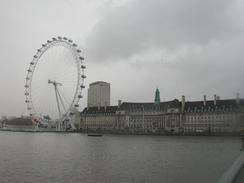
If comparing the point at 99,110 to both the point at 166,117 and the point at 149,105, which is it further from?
the point at 166,117

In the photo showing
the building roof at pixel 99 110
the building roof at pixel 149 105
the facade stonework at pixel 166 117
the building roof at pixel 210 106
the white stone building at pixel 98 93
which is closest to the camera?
the building roof at pixel 210 106

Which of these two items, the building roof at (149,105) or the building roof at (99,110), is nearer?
the building roof at (149,105)

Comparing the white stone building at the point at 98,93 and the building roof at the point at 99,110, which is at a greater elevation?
the white stone building at the point at 98,93

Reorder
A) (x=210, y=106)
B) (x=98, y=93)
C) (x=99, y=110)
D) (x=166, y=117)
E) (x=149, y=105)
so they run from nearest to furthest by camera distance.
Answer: (x=210, y=106)
(x=166, y=117)
(x=149, y=105)
(x=99, y=110)
(x=98, y=93)

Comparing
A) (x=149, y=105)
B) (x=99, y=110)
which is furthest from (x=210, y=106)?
(x=99, y=110)

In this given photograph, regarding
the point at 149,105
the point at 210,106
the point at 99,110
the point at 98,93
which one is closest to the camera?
the point at 210,106

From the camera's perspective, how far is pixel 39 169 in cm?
1891

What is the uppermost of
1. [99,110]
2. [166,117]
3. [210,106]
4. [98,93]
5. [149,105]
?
[98,93]

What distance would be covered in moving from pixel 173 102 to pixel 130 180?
305 ft

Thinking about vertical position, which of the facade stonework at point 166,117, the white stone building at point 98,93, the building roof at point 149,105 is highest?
the white stone building at point 98,93

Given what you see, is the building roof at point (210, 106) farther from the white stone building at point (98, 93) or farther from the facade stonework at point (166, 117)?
the white stone building at point (98, 93)

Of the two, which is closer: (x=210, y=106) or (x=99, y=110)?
(x=210, y=106)

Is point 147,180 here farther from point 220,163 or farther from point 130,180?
point 220,163

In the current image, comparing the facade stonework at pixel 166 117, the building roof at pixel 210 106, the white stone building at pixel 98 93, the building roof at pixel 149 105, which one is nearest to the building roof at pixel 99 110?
the facade stonework at pixel 166 117
